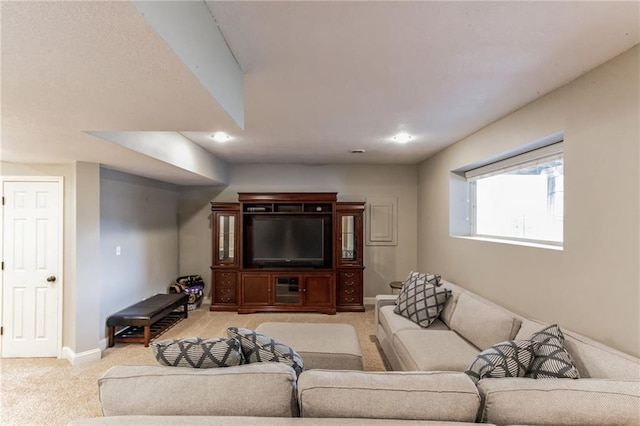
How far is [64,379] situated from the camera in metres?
2.91

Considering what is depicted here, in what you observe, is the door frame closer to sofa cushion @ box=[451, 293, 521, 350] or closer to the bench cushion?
the bench cushion

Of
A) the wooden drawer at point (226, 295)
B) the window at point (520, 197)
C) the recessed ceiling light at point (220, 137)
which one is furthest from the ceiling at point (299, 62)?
the wooden drawer at point (226, 295)

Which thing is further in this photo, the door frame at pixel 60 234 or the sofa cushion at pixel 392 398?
the door frame at pixel 60 234

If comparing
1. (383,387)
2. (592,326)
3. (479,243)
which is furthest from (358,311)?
(383,387)

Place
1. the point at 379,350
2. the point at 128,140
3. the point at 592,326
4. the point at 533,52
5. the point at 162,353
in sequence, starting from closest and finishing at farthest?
the point at 162,353, the point at 533,52, the point at 592,326, the point at 128,140, the point at 379,350

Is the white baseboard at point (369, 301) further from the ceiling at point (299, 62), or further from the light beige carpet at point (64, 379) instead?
the ceiling at point (299, 62)

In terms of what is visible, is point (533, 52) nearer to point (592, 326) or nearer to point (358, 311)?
point (592, 326)

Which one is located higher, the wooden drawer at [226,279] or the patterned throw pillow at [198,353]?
the patterned throw pillow at [198,353]

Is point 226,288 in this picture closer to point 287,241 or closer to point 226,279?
point 226,279

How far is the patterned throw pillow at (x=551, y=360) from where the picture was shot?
1612mm

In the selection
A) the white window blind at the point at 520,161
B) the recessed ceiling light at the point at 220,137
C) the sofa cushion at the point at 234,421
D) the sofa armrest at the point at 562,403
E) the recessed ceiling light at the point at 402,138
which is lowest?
the sofa cushion at the point at 234,421

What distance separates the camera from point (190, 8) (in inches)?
48.7

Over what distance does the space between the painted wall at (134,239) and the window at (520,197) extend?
438 cm

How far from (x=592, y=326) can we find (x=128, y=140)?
12.0ft
